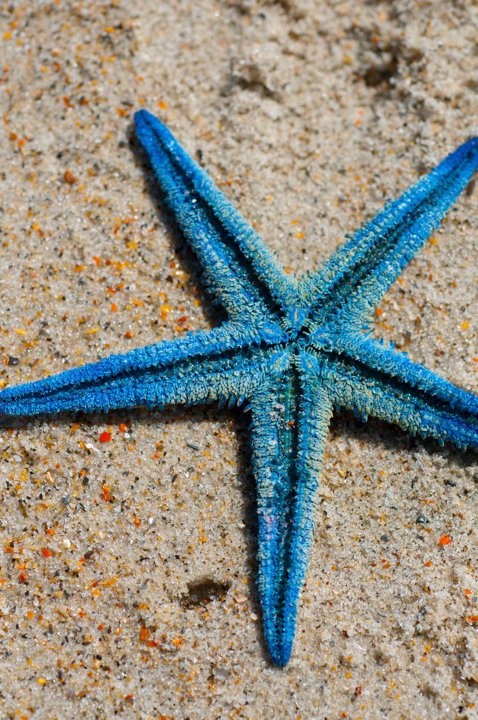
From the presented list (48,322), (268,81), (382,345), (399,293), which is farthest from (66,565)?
(268,81)

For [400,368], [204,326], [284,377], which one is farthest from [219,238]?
[400,368]

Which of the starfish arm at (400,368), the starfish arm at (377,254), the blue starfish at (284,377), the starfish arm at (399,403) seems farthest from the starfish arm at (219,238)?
the starfish arm at (399,403)

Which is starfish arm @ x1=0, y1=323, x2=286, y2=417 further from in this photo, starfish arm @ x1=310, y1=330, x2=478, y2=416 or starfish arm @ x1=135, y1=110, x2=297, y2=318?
starfish arm @ x1=310, y1=330, x2=478, y2=416

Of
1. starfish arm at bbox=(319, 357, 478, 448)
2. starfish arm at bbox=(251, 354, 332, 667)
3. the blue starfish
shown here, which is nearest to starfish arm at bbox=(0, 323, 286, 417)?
the blue starfish

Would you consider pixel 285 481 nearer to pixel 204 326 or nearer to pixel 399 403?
pixel 399 403

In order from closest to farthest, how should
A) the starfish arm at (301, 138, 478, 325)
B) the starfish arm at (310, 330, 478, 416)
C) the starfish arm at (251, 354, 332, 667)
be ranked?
1. the starfish arm at (251, 354, 332, 667)
2. the starfish arm at (310, 330, 478, 416)
3. the starfish arm at (301, 138, 478, 325)

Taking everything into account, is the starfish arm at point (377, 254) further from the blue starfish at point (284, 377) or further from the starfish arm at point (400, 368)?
the starfish arm at point (400, 368)
